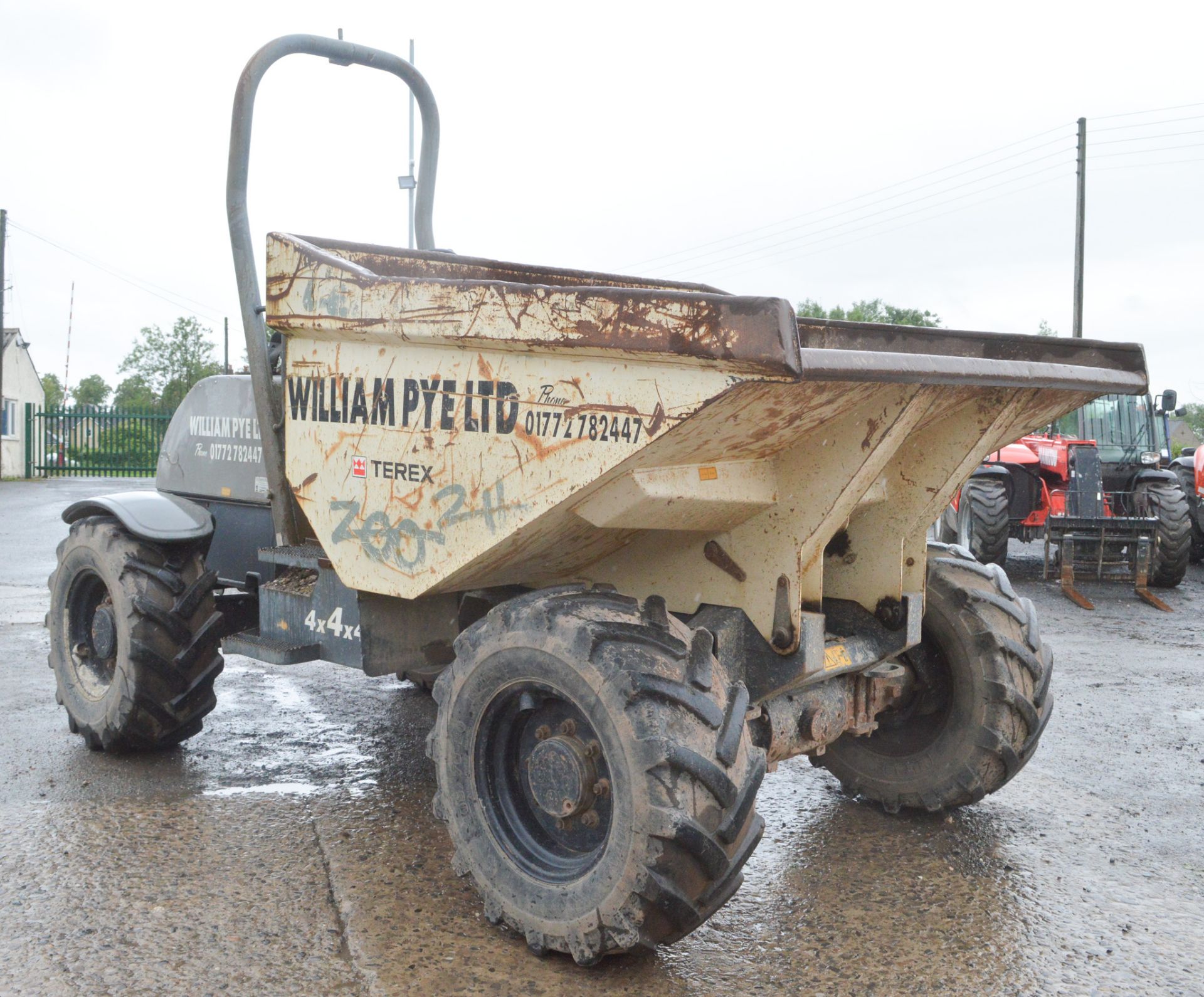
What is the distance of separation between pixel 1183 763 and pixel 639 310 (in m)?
3.86

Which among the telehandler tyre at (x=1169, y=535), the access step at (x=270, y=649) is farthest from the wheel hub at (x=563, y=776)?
the telehandler tyre at (x=1169, y=535)

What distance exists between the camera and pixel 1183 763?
5023mm

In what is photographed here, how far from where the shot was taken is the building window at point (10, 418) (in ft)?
97.1

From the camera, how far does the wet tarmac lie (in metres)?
2.94

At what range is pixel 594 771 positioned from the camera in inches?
116

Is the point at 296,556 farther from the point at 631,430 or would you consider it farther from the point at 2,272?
the point at 2,272

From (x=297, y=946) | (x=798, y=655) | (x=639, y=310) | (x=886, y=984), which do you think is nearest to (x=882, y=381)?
(x=639, y=310)

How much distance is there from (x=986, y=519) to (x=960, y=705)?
773 cm

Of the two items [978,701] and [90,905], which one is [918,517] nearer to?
[978,701]

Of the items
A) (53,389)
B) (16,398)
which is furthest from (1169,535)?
(53,389)

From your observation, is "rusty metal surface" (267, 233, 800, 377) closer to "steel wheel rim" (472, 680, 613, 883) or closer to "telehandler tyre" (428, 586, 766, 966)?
"telehandler tyre" (428, 586, 766, 966)

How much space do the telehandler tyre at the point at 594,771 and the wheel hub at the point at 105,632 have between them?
2.06 meters

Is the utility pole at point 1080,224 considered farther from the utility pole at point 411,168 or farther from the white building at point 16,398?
the white building at point 16,398

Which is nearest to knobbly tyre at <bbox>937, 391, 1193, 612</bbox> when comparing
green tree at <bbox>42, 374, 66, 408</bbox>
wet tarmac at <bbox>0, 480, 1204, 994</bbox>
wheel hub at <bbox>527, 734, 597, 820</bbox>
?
wet tarmac at <bbox>0, 480, 1204, 994</bbox>
